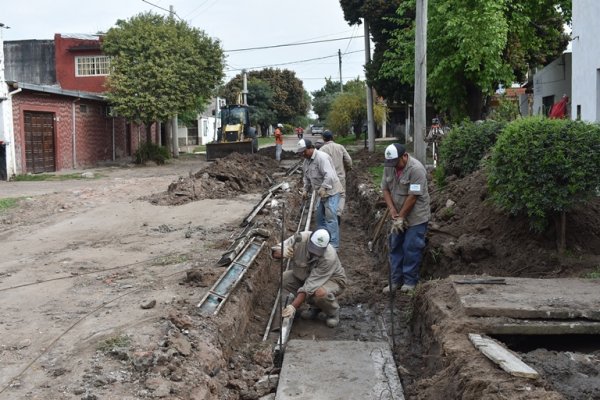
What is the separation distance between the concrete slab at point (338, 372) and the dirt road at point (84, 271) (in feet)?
4.46

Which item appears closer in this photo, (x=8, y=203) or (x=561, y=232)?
(x=561, y=232)

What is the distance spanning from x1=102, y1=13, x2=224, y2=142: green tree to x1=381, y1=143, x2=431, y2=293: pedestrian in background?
21.9 metres

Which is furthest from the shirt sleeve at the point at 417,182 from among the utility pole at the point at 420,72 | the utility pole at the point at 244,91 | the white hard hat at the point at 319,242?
the utility pole at the point at 244,91

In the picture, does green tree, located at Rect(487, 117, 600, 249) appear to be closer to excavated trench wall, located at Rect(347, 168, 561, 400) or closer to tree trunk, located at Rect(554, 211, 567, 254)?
tree trunk, located at Rect(554, 211, 567, 254)

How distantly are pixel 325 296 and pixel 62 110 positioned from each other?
887 inches

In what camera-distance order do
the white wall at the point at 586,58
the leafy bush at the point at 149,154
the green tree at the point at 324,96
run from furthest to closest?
the green tree at the point at 324,96
the leafy bush at the point at 149,154
the white wall at the point at 586,58

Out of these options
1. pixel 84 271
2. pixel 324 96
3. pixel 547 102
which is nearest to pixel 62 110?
pixel 547 102

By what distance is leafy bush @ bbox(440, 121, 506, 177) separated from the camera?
1108cm

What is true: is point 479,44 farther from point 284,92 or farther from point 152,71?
point 284,92

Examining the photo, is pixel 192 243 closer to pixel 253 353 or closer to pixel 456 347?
pixel 253 353

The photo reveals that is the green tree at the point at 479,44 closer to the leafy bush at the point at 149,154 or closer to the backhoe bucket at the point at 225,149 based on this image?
the backhoe bucket at the point at 225,149

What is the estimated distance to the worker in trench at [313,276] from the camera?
6.96m

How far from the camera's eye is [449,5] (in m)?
18.2

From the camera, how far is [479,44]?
17.5 metres
